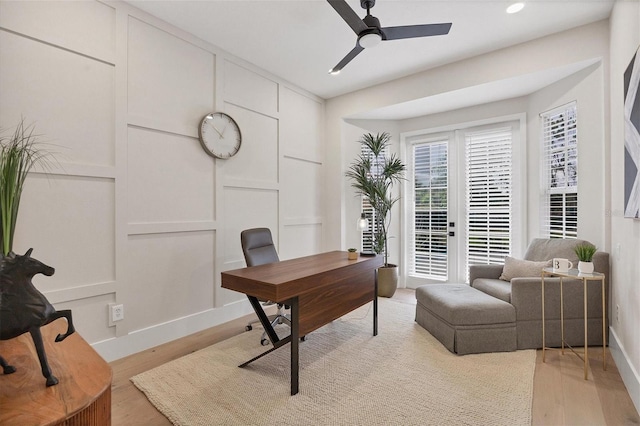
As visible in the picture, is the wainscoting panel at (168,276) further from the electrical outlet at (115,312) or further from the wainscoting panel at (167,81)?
the wainscoting panel at (167,81)

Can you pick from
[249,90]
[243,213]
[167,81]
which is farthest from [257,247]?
[249,90]

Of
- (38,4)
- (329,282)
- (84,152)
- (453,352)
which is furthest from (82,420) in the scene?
(38,4)

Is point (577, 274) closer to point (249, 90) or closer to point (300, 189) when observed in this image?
point (300, 189)

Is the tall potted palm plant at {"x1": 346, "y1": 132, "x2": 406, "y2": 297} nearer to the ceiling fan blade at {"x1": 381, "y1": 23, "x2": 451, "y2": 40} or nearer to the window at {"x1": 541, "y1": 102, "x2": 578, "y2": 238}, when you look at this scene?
the window at {"x1": 541, "y1": 102, "x2": 578, "y2": 238}

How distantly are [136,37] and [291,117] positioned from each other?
1.99 metres

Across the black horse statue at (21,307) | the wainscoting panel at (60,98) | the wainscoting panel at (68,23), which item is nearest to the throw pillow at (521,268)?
the black horse statue at (21,307)

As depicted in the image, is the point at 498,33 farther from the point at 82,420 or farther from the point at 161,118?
the point at 82,420

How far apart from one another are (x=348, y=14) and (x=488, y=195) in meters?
3.10

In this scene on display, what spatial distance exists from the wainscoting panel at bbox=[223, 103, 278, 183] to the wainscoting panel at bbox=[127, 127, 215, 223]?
1.07 feet

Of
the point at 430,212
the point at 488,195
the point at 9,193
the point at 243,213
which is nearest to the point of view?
Result: the point at 9,193

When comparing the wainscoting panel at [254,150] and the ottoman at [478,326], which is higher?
the wainscoting panel at [254,150]

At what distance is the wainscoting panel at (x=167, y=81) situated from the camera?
272cm

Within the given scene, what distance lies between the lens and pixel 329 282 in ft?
8.00

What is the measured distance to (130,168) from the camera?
2682 millimetres
